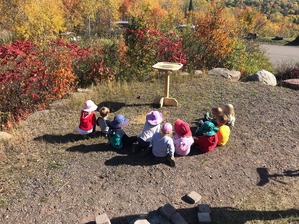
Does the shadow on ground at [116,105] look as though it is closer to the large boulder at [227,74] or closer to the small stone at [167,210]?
the large boulder at [227,74]

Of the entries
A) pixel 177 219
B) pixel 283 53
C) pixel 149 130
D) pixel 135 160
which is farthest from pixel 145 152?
pixel 283 53

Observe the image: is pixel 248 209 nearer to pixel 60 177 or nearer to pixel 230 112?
pixel 230 112

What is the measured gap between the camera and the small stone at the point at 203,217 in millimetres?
3416

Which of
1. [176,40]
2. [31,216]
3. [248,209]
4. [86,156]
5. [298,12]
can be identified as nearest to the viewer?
[31,216]

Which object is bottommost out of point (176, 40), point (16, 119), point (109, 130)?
point (16, 119)

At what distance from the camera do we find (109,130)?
4.73 metres

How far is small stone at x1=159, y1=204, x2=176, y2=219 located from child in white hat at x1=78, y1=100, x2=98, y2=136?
83.4 inches

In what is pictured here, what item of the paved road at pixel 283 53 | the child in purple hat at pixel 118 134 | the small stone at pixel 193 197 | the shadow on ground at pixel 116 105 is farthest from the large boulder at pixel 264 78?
the paved road at pixel 283 53

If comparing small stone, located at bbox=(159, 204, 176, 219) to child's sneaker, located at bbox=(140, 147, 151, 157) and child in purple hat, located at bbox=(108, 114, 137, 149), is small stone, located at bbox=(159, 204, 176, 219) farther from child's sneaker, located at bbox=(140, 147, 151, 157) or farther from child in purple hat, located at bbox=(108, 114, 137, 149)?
child in purple hat, located at bbox=(108, 114, 137, 149)

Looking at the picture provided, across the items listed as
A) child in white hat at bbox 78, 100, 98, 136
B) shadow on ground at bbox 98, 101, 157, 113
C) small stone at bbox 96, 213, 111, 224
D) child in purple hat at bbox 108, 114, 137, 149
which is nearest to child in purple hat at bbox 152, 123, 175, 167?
child in purple hat at bbox 108, 114, 137, 149

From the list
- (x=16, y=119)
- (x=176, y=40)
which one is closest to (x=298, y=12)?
(x=176, y=40)

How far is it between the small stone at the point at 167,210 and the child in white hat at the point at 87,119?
6.95 ft

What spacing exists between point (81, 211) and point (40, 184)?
827mm

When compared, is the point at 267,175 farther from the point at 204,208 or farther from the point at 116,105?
the point at 116,105
